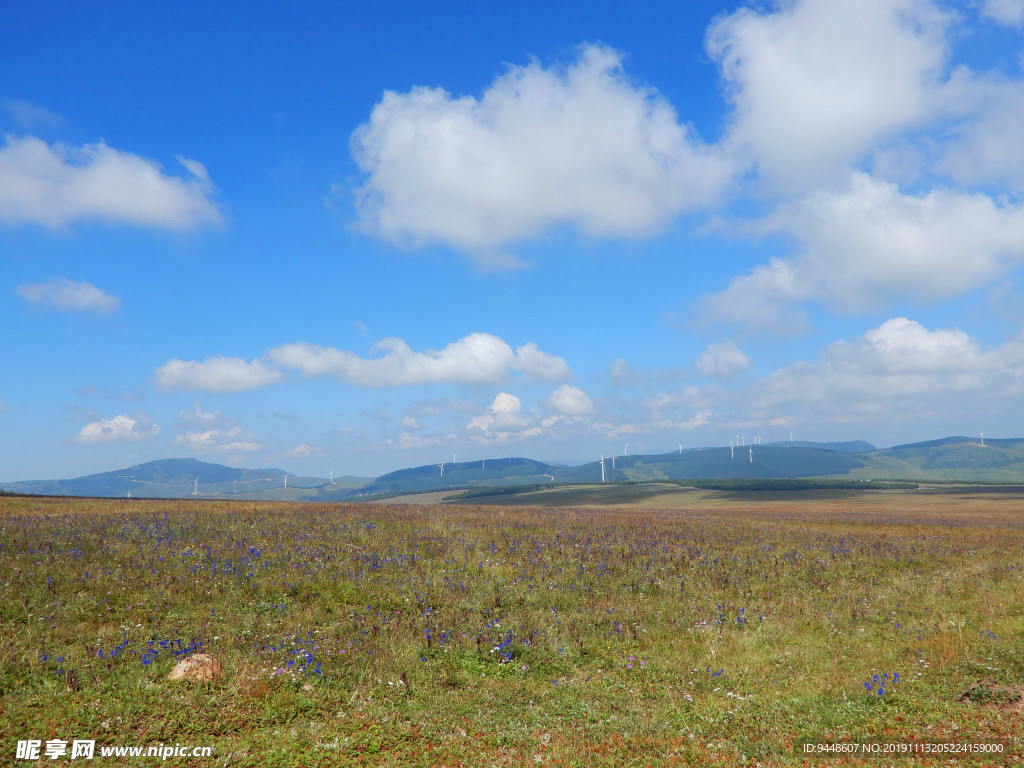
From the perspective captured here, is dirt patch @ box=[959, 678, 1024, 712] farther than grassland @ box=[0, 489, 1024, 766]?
Yes

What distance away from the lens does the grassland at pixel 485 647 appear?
27.5 feet

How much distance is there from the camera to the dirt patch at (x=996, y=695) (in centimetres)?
909

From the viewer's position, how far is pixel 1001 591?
17656 millimetres

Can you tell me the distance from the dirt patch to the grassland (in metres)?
0.05

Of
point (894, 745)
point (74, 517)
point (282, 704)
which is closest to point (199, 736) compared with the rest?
point (282, 704)

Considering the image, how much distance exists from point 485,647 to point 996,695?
10081 mm

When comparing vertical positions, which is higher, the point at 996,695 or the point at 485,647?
the point at 996,695

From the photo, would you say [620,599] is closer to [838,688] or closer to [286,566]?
[838,688]

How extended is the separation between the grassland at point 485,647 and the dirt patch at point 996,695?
2.0 inches

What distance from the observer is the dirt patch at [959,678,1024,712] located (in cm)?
909

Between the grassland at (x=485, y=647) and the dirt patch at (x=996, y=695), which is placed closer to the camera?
the grassland at (x=485, y=647)

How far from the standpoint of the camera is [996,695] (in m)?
9.48

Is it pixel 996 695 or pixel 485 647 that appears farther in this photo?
pixel 485 647

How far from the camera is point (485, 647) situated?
41.7 ft
